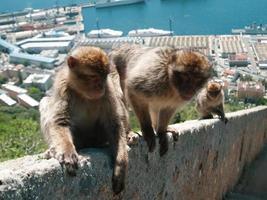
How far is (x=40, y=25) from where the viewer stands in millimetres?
69500

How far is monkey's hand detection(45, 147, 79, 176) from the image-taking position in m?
2.34

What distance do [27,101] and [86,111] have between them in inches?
1249

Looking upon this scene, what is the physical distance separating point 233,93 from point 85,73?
3466 centimetres

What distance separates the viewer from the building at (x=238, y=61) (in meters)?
45.8

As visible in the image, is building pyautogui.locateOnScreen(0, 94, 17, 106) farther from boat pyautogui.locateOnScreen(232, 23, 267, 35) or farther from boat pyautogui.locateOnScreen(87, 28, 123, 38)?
boat pyautogui.locateOnScreen(232, 23, 267, 35)

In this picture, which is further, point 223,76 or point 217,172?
point 223,76

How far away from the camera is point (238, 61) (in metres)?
45.6

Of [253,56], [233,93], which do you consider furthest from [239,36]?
[233,93]

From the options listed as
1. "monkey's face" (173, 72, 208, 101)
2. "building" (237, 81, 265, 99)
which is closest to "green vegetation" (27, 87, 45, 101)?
"building" (237, 81, 265, 99)

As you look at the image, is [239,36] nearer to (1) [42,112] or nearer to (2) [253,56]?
(2) [253,56]

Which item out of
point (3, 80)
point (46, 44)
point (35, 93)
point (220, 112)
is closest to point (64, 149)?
point (220, 112)

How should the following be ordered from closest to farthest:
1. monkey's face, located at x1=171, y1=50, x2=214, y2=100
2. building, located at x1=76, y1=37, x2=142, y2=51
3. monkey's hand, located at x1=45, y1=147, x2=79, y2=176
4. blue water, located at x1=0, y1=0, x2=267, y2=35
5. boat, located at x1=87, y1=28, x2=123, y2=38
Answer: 1. monkey's hand, located at x1=45, y1=147, x2=79, y2=176
2. monkey's face, located at x1=171, y1=50, x2=214, y2=100
3. building, located at x1=76, y1=37, x2=142, y2=51
4. boat, located at x1=87, y1=28, x2=123, y2=38
5. blue water, located at x1=0, y1=0, x2=267, y2=35

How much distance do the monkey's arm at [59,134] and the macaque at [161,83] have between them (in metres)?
0.80

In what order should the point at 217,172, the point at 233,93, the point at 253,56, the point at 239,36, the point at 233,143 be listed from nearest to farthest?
1. the point at 217,172
2. the point at 233,143
3. the point at 233,93
4. the point at 253,56
5. the point at 239,36
